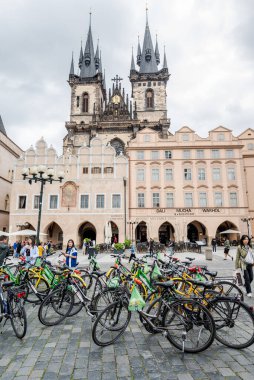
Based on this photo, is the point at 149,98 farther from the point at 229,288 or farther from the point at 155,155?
the point at 229,288

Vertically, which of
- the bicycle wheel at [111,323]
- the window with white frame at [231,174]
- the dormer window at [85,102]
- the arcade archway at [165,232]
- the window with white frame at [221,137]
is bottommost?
the bicycle wheel at [111,323]

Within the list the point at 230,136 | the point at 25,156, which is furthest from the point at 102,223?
the point at 230,136

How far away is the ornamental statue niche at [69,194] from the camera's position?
27.7 meters

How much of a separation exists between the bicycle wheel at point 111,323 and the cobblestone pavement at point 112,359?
133 millimetres

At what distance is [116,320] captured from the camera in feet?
13.6

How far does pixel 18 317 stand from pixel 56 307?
0.85 meters

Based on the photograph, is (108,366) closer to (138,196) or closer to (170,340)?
(170,340)

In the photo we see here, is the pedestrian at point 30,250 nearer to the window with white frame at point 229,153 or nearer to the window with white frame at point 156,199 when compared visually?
the window with white frame at point 156,199

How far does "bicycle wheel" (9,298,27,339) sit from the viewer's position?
418cm

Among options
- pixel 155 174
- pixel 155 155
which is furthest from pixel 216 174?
pixel 155 155

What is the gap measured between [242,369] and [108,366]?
5.92 feet

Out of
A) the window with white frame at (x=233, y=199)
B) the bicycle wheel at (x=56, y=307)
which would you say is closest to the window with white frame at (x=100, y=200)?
the window with white frame at (x=233, y=199)

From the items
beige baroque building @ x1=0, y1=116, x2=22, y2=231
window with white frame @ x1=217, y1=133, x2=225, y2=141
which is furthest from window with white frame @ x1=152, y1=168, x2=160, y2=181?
beige baroque building @ x1=0, y1=116, x2=22, y2=231

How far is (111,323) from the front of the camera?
4.11 m
